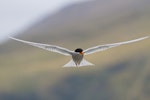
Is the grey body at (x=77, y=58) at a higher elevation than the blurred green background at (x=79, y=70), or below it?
below

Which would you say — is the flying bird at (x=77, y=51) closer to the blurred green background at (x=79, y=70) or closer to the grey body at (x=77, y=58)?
the grey body at (x=77, y=58)

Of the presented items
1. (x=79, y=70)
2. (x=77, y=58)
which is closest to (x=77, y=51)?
(x=77, y=58)

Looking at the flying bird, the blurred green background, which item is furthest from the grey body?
the blurred green background

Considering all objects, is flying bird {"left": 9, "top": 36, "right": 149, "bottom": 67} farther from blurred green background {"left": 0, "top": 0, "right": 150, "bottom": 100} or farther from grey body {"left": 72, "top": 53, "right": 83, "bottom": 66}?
blurred green background {"left": 0, "top": 0, "right": 150, "bottom": 100}

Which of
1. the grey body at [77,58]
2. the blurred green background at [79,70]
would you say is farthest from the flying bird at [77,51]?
the blurred green background at [79,70]

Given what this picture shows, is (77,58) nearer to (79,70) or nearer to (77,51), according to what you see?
(77,51)

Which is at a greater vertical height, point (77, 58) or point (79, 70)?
point (79, 70)

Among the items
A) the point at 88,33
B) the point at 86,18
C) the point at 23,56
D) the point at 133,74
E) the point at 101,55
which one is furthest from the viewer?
the point at 86,18

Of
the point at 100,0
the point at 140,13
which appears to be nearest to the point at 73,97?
the point at 140,13

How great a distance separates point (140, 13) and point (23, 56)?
80.1 ft

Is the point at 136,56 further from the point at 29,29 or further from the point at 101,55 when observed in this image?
the point at 29,29

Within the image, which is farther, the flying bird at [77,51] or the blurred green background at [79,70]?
the blurred green background at [79,70]

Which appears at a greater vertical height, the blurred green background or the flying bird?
the blurred green background

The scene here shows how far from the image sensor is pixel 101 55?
8975 centimetres
